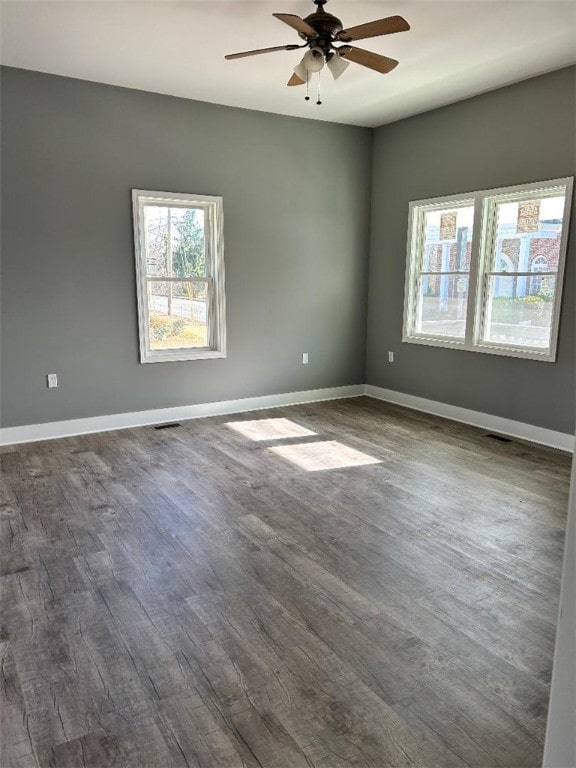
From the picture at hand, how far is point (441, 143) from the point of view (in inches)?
202

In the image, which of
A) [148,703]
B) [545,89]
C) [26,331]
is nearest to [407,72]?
[545,89]

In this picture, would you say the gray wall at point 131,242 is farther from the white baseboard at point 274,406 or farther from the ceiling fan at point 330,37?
the ceiling fan at point 330,37

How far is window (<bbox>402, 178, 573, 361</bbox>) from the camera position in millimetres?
4363

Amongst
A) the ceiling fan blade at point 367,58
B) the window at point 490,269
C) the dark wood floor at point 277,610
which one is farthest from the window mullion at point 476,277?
the ceiling fan blade at point 367,58

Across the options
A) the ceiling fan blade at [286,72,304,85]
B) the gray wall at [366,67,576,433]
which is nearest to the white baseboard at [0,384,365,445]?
the gray wall at [366,67,576,433]

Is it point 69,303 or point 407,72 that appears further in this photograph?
point 69,303

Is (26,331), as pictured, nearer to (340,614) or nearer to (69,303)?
(69,303)

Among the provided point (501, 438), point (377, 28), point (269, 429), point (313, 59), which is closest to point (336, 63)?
point (313, 59)

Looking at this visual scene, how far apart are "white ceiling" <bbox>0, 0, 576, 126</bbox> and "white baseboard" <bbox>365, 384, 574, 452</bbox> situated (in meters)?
2.91

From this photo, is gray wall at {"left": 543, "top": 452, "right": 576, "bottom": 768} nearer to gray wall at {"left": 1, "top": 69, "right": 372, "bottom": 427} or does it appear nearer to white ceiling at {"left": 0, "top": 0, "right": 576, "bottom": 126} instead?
white ceiling at {"left": 0, "top": 0, "right": 576, "bottom": 126}

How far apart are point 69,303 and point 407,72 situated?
3.38 m

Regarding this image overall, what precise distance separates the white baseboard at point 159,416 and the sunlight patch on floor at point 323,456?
1.27 meters

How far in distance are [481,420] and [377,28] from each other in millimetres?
3468

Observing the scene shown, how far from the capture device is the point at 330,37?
3018mm
